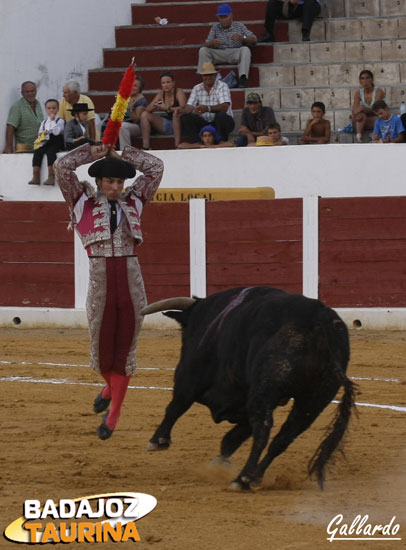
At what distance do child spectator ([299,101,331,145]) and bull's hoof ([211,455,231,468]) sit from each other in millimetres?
6386

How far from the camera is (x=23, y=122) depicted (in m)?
11.3

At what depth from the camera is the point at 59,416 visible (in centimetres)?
587

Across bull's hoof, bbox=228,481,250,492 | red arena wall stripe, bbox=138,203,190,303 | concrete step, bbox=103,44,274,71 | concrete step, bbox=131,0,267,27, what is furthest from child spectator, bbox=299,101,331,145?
bull's hoof, bbox=228,481,250,492

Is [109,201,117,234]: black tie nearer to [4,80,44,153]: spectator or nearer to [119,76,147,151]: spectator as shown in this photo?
[119,76,147,151]: spectator

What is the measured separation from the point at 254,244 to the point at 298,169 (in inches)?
45.0

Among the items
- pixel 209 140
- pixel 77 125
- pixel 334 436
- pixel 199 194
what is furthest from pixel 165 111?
pixel 334 436

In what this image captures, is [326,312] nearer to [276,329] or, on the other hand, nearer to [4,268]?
[276,329]

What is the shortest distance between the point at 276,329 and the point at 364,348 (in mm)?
4346

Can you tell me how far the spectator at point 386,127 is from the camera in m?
10.1

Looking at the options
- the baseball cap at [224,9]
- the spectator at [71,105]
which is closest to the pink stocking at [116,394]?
the spectator at [71,105]

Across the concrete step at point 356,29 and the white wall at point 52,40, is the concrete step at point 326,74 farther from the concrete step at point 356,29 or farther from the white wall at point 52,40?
the white wall at point 52,40

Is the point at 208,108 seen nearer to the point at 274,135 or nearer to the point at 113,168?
the point at 274,135

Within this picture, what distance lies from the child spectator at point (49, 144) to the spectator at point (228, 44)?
1.80m

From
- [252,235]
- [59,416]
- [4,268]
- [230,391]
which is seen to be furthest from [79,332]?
[230,391]
